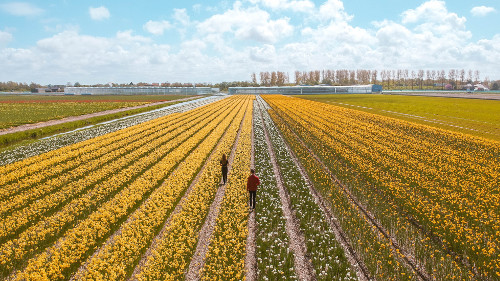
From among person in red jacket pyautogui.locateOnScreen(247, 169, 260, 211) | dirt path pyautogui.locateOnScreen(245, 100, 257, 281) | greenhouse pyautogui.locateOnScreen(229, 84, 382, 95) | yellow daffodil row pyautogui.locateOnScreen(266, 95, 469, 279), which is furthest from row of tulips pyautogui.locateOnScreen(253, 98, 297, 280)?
greenhouse pyautogui.locateOnScreen(229, 84, 382, 95)

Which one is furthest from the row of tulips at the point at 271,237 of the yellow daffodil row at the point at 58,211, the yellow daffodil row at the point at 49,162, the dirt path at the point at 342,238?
the yellow daffodil row at the point at 49,162

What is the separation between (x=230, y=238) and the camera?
12.4 m

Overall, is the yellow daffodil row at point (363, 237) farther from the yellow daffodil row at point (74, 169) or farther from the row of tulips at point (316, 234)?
the yellow daffodil row at point (74, 169)

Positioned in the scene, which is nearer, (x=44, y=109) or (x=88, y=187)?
(x=88, y=187)

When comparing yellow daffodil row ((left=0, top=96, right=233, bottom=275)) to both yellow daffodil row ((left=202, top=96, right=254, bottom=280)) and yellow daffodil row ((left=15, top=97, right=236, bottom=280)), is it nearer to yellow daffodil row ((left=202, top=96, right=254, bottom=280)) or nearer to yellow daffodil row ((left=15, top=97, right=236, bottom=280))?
yellow daffodil row ((left=15, top=97, right=236, bottom=280))

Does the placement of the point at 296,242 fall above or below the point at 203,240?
below

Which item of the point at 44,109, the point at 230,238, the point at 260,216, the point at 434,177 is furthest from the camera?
the point at 44,109

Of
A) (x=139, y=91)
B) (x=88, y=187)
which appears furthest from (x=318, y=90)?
(x=88, y=187)

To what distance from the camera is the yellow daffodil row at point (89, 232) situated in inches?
406

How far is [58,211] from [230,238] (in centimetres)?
926

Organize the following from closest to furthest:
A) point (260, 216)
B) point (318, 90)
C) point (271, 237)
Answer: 1. point (271, 237)
2. point (260, 216)
3. point (318, 90)

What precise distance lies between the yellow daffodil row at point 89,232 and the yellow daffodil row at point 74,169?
3910 millimetres

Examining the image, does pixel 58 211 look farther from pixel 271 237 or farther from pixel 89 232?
pixel 271 237

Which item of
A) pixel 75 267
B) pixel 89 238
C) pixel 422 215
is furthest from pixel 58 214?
pixel 422 215
